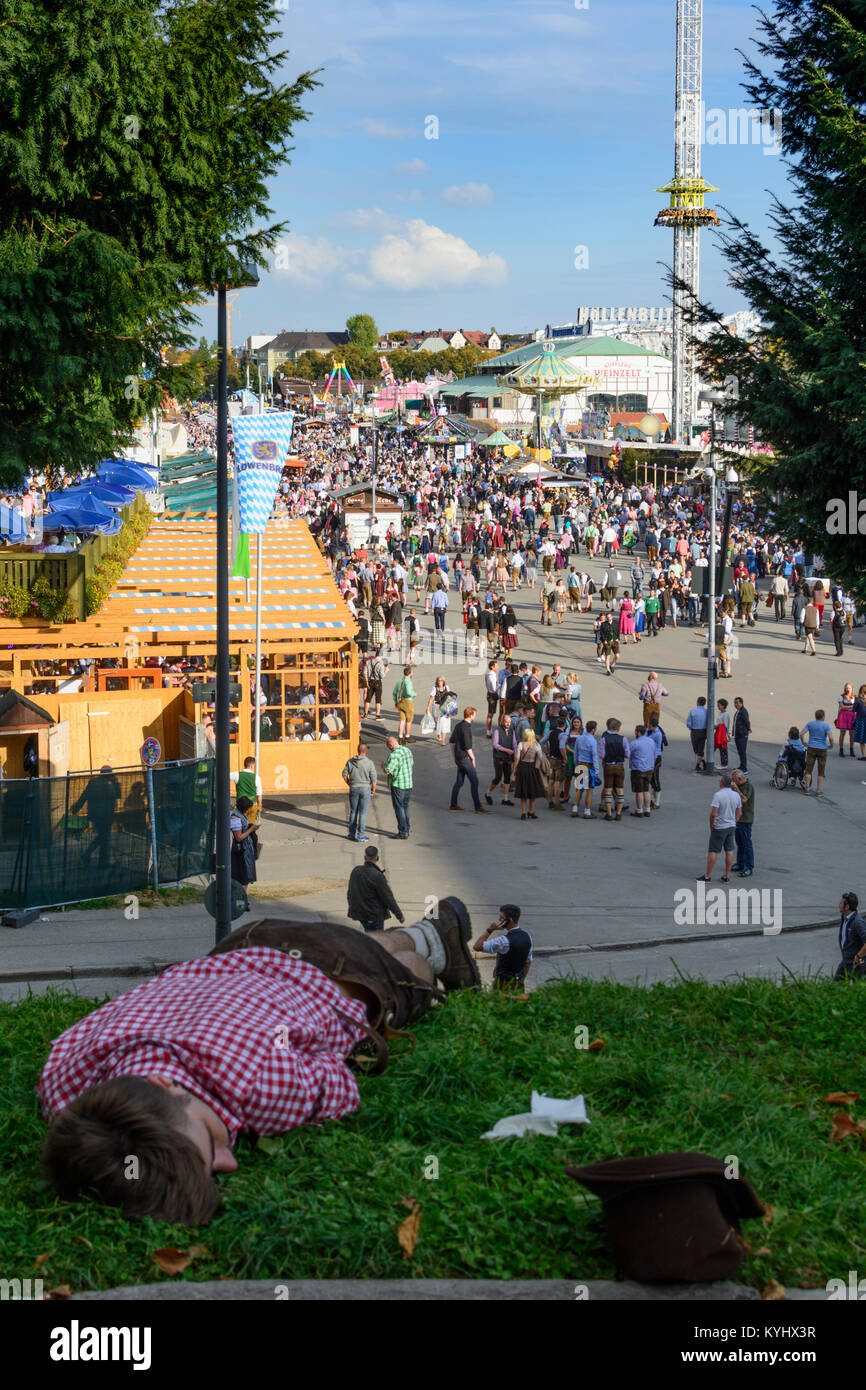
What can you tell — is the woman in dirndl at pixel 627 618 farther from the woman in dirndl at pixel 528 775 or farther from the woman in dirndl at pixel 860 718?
the woman in dirndl at pixel 528 775

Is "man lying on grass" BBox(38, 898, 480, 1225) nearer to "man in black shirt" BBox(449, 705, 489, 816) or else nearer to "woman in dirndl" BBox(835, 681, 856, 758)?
"man in black shirt" BBox(449, 705, 489, 816)

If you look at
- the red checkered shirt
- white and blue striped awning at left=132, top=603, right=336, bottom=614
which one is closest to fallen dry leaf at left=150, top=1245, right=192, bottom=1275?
the red checkered shirt

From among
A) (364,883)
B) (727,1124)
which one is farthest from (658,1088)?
(364,883)

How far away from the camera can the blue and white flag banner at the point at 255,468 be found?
1983 cm

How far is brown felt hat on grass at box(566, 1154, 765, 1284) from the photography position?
4242 millimetres

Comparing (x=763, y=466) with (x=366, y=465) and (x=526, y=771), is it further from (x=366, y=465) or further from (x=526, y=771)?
(x=366, y=465)

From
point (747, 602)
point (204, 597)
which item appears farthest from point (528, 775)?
point (747, 602)

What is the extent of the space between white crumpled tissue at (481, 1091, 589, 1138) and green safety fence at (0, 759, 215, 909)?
32.3 ft

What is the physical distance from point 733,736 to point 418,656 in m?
10.4

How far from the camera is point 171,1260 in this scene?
437cm

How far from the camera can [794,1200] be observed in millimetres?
4797

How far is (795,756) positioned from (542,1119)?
685 inches
